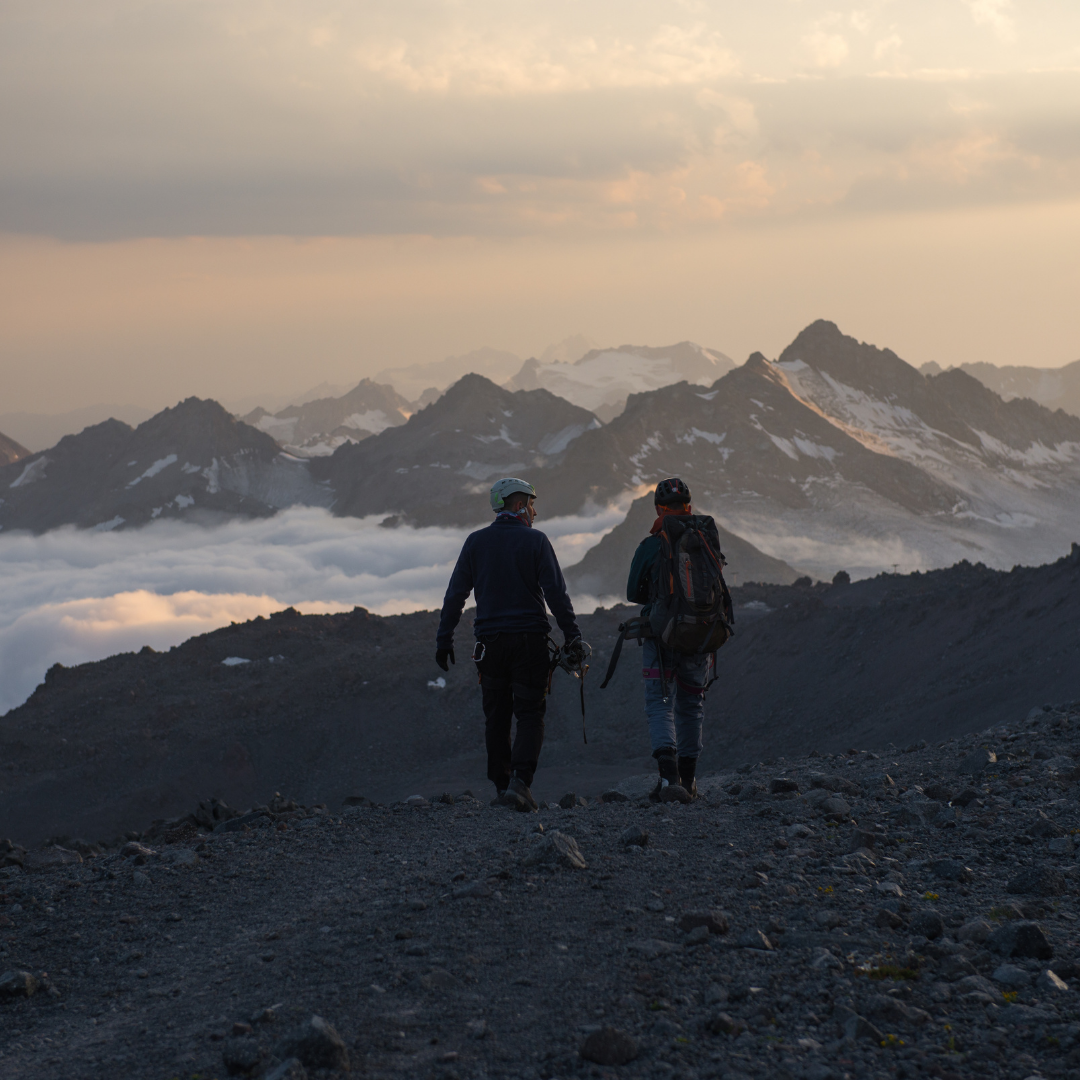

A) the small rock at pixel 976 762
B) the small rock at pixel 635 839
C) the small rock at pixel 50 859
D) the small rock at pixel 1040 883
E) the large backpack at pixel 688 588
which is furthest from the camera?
the small rock at pixel 976 762

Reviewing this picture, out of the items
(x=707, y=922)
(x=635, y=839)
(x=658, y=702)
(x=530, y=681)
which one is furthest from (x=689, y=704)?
(x=707, y=922)

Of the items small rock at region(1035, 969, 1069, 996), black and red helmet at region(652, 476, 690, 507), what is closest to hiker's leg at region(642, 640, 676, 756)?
black and red helmet at region(652, 476, 690, 507)

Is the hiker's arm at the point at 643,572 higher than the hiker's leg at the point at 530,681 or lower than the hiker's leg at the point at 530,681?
higher

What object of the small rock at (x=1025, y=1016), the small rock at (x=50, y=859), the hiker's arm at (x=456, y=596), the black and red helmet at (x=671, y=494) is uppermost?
the black and red helmet at (x=671, y=494)

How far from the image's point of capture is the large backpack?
811cm

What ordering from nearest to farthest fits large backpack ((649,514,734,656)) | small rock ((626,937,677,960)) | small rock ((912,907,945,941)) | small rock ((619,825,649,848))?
small rock ((626,937,677,960)) → small rock ((912,907,945,941)) → small rock ((619,825,649,848)) → large backpack ((649,514,734,656))

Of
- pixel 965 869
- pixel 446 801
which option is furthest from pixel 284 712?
pixel 965 869

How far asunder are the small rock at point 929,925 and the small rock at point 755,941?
0.71 metres

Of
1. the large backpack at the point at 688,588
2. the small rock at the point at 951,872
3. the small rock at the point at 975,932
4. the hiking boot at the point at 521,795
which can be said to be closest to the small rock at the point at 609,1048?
the small rock at the point at 975,932

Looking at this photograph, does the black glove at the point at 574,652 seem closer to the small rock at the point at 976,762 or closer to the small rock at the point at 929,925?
the small rock at the point at 976,762

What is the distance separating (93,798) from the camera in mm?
43250

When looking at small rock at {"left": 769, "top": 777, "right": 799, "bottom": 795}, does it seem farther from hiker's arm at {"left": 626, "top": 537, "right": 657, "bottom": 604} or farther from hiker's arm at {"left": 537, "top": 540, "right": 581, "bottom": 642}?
hiker's arm at {"left": 537, "top": 540, "right": 581, "bottom": 642}

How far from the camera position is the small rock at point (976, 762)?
357 inches

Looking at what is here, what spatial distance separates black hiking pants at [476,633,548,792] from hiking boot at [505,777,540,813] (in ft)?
0.19
